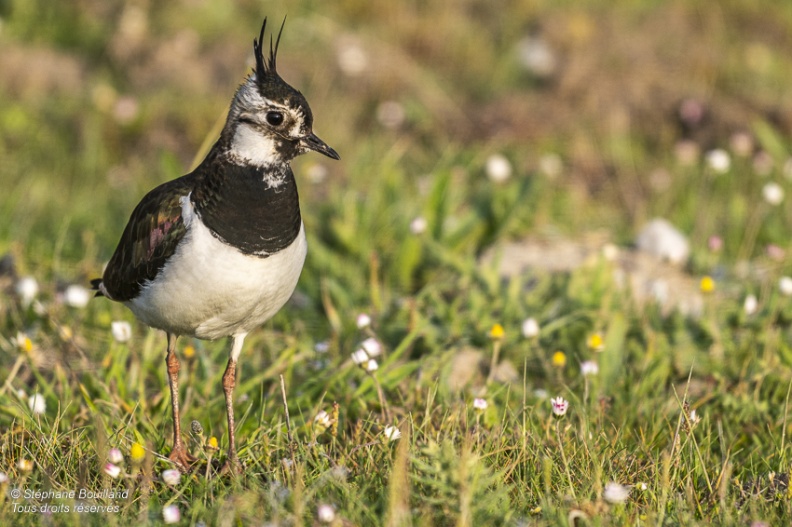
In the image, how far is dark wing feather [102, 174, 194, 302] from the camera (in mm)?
4020

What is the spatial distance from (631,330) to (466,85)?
453 cm

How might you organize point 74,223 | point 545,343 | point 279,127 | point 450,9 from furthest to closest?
point 450,9 → point 74,223 → point 545,343 → point 279,127

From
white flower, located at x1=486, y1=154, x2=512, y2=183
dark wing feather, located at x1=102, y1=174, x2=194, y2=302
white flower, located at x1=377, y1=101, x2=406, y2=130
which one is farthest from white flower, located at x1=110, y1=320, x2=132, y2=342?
white flower, located at x1=377, y1=101, x2=406, y2=130

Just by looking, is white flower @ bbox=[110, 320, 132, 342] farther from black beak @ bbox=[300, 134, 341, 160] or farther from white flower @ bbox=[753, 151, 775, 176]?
white flower @ bbox=[753, 151, 775, 176]

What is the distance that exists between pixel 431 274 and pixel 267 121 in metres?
2.19

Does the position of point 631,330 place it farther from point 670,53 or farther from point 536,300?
point 670,53

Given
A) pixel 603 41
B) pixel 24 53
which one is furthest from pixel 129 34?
pixel 603 41

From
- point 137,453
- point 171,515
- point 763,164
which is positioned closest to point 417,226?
point 137,453

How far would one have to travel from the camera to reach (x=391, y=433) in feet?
12.4

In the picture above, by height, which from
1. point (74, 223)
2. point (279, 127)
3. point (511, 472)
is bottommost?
point (74, 223)

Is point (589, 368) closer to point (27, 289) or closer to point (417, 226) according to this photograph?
point (417, 226)

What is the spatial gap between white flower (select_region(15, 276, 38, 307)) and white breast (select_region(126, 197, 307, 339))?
132cm

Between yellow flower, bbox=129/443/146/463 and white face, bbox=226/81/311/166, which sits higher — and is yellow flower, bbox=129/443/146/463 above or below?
below

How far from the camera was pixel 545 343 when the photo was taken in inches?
206
